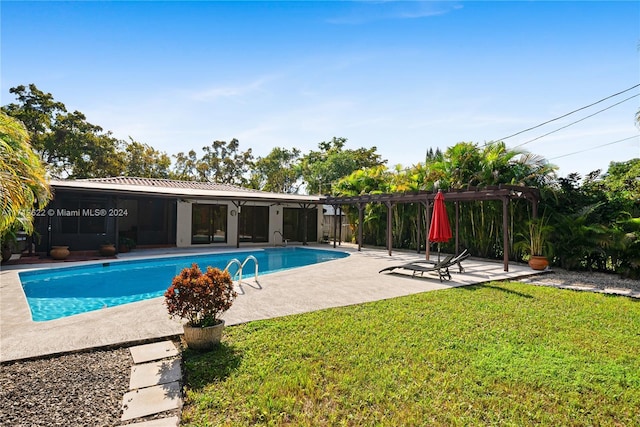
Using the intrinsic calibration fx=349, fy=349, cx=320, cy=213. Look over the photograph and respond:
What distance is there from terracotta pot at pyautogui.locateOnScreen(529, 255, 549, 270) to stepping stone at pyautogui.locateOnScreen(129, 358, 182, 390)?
11.1m

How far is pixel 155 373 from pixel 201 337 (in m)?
0.66

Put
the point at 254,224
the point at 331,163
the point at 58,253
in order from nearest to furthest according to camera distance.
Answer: the point at 58,253
the point at 254,224
the point at 331,163

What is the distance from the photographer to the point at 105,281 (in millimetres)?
10562

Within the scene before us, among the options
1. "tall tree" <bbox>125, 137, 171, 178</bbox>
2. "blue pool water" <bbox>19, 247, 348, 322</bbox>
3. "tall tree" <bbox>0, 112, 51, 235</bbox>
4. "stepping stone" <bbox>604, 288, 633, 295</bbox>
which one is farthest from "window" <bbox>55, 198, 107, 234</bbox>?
"tall tree" <bbox>125, 137, 171, 178</bbox>

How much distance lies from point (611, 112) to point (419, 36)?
9381 mm

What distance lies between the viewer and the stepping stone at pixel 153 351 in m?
4.22

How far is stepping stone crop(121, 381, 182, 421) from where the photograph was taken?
10.3ft

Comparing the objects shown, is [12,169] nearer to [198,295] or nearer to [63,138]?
[198,295]

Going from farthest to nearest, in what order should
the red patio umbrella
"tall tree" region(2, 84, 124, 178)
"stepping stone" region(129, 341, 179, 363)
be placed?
"tall tree" region(2, 84, 124, 178) → the red patio umbrella → "stepping stone" region(129, 341, 179, 363)

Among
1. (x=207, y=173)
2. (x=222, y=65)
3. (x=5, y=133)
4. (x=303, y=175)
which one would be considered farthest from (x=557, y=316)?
(x=207, y=173)

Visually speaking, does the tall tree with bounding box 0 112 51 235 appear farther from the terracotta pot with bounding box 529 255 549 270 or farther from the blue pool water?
the terracotta pot with bounding box 529 255 549 270

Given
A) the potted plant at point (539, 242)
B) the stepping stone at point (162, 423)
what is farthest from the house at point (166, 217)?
the stepping stone at point (162, 423)

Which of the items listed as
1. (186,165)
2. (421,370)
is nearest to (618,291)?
(421,370)

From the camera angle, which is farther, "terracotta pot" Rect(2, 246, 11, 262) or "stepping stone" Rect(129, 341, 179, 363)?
"terracotta pot" Rect(2, 246, 11, 262)
